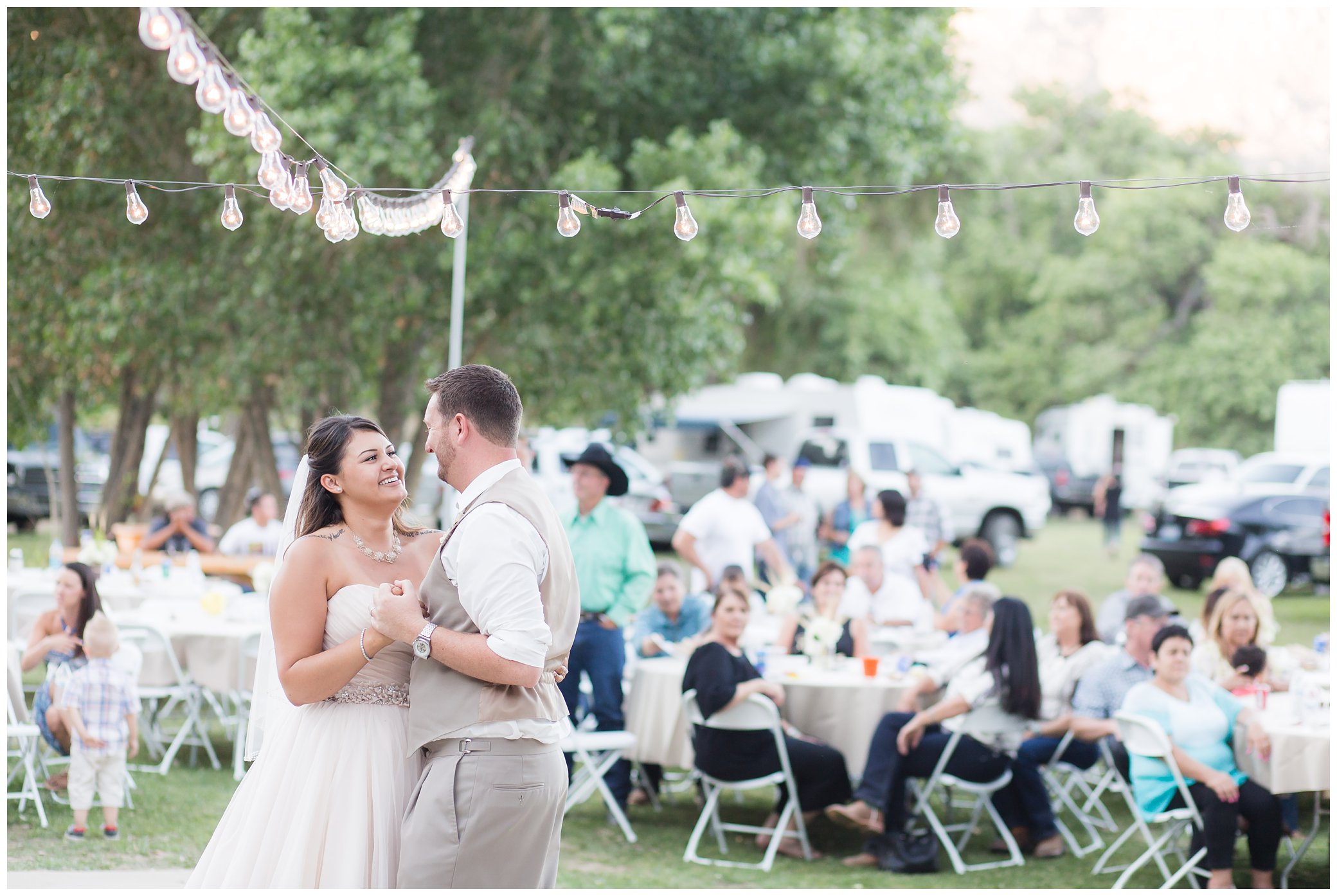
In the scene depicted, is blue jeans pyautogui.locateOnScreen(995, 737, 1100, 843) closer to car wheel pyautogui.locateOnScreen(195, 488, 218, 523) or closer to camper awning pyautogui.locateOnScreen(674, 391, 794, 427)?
camper awning pyautogui.locateOnScreen(674, 391, 794, 427)

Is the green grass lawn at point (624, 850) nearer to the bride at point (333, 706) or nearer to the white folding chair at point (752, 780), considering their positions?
the white folding chair at point (752, 780)

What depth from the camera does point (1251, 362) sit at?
32.0 meters

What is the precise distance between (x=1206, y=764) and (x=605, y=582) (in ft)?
9.27

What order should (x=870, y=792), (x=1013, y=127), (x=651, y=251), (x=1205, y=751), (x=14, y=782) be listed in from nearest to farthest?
(x=1205, y=751) < (x=870, y=792) < (x=14, y=782) < (x=651, y=251) < (x=1013, y=127)

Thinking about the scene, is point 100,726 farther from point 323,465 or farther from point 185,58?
point 185,58

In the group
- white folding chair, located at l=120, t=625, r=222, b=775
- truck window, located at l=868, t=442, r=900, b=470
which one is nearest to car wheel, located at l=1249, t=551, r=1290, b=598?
truck window, located at l=868, t=442, r=900, b=470

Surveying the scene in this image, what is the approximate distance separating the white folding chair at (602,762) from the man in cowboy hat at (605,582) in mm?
149

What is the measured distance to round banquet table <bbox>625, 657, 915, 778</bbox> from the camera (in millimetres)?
6188

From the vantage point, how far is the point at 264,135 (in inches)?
133

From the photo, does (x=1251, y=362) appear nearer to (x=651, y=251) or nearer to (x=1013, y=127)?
(x=1013, y=127)

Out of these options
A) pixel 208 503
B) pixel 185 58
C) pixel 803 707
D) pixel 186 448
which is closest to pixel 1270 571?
pixel 803 707

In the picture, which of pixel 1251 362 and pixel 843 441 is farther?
pixel 1251 362

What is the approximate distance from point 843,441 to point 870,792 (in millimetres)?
12552

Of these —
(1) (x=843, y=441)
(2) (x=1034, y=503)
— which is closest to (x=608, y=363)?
(1) (x=843, y=441)
